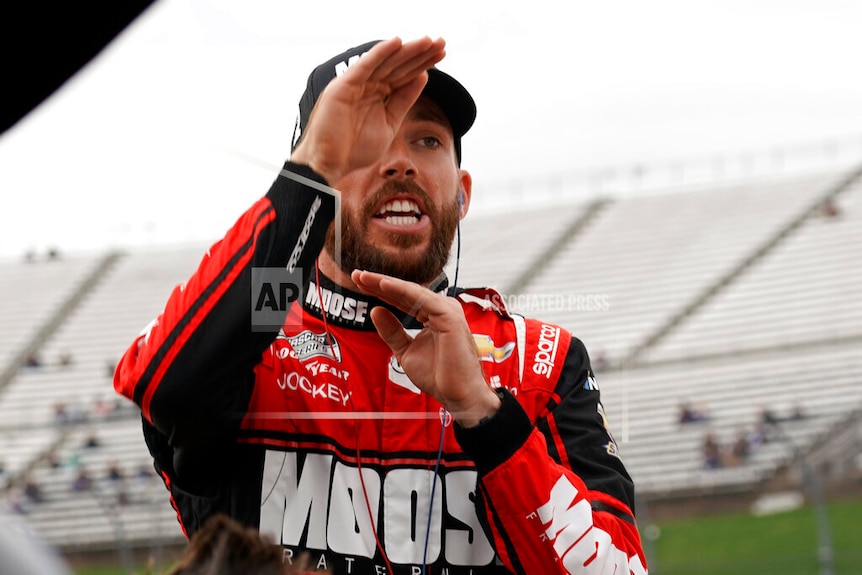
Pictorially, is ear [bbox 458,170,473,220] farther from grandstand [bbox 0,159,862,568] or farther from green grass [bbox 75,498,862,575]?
green grass [bbox 75,498,862,575]

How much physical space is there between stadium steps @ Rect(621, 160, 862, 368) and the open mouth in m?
0.74

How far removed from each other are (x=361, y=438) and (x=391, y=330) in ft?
0.85

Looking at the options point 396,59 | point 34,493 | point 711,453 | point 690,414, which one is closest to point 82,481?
point 34,493

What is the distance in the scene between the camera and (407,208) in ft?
6.01

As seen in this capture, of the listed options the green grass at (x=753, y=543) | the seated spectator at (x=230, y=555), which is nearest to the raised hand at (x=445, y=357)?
the seated spectator at (x=230, y=555)

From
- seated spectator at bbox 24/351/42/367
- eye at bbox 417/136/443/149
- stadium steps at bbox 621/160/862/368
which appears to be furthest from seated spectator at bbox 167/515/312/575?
seated spectator at bbox 24/351/42/367

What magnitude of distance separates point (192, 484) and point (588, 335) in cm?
80

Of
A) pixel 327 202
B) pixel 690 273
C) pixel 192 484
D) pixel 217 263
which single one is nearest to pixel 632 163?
pixel 327 202

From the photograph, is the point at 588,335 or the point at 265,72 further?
the point at 588,335

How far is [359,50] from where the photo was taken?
5.33 feet

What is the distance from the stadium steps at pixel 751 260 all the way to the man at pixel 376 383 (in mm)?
653

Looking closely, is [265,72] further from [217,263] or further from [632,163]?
[632,163]

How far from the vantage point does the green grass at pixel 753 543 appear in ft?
31.8

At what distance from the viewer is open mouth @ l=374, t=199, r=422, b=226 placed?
1.81 meters
